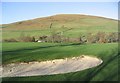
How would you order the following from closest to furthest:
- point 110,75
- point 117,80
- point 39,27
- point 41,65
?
point 117,80
point 110,75
point 41,65
point 39,27

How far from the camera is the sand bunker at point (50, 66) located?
49.9 ft

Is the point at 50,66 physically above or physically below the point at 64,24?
below

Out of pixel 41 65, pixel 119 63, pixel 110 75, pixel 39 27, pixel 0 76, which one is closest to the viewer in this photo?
pixel 110 75

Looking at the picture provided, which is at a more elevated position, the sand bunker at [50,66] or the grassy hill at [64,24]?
the grassy hill at [64,24]

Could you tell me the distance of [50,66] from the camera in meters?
16.9

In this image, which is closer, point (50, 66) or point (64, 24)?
point (50, 66)

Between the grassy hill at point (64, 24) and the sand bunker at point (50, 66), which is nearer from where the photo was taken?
the sand bunker at point (50, 66)

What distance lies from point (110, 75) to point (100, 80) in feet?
3.41

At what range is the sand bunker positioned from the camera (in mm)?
15203

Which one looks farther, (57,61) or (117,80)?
(57,61)

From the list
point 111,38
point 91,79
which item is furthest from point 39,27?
point 91,79

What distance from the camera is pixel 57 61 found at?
18.5 meters

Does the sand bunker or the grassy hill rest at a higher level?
the grassy hill

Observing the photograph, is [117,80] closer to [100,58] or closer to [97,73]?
[97,73]
